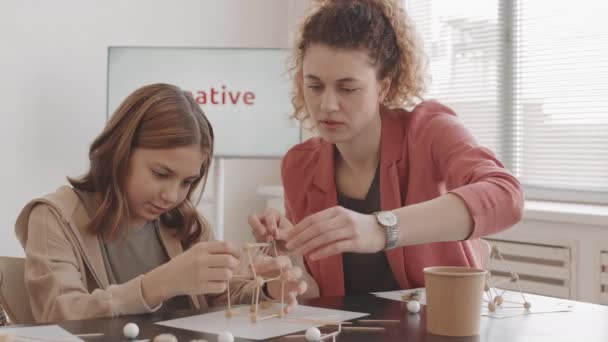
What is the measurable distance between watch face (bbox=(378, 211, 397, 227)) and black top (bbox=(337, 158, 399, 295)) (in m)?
0.40

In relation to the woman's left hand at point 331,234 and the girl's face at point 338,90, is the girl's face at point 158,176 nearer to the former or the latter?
the girl's face at point 338,90

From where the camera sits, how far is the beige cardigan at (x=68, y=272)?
135cm

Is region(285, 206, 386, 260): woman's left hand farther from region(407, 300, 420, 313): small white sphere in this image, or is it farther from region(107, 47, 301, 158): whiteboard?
region(107, 47, 301, 158): whiteboard

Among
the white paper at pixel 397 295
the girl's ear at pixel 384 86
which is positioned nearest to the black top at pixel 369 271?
the white paper at pixel 397 295

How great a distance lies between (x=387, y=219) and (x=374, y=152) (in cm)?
54

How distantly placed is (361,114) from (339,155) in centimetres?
22

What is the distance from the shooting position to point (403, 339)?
Result: 3.86 ft

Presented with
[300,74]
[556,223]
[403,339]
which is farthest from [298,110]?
[556,223]

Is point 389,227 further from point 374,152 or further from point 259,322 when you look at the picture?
point 374,152

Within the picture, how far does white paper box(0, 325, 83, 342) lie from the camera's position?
44.6 inches

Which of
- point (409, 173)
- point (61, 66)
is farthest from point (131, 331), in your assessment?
point (61, 66)

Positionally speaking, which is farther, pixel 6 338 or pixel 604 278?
pixel 604 278

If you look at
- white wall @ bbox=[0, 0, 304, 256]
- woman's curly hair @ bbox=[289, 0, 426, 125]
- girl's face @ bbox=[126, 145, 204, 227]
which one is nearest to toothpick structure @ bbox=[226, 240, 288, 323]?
girl's face @ bbox=[126, 145, 204, 227]

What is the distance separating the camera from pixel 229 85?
3.23 meters
